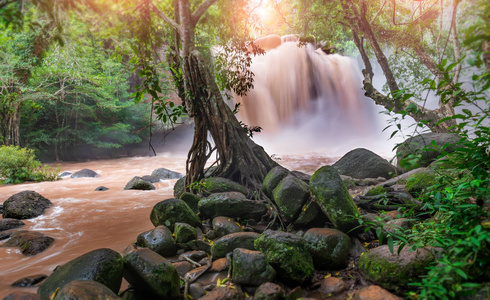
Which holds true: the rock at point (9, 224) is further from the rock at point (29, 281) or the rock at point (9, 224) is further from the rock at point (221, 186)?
the rock at point (221, 186)

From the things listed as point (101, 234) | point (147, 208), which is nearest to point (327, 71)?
point (147, 208)

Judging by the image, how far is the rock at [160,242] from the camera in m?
3.04

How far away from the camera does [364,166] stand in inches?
264

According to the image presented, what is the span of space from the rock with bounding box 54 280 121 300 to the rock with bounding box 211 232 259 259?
1.12 metres

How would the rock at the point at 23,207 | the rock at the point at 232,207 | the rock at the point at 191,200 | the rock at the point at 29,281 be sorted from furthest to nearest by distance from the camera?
1. the rock at the point at 23,207
2. the rock at the point at 191,200
3. the rock at the point at 232,207
4. the rock at the point at 29,281

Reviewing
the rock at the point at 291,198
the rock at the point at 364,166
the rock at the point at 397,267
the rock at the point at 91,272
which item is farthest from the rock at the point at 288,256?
the rock at the point at 364,166

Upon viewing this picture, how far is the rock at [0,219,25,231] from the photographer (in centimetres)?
410

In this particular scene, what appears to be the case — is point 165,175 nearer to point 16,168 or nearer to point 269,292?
point 16,168

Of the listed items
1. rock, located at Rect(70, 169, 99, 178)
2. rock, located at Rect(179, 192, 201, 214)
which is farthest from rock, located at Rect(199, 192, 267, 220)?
rock, located at Rect(70, 169, 99, 178)

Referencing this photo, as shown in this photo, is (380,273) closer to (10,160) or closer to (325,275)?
(325,275)

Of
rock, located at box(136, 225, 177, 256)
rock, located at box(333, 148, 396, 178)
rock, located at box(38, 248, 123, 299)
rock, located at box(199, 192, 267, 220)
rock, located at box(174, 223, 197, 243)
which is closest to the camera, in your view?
rock, located at box(38, 248, 123, 299)

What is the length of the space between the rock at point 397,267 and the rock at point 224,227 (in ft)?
5.33

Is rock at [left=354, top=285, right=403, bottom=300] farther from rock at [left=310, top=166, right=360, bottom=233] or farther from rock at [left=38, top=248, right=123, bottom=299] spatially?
rock at [left=38, top=248, right=123, bottom=299]

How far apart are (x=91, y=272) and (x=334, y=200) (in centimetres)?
244
